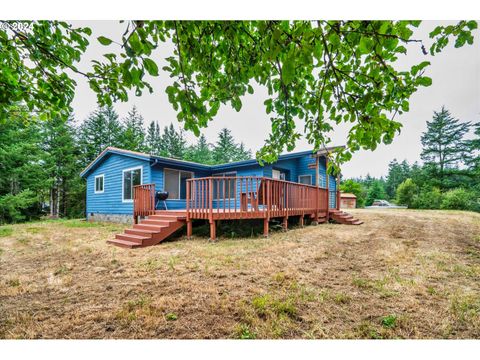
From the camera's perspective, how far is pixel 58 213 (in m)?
20.3

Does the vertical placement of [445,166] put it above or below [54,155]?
below

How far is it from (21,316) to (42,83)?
227cm

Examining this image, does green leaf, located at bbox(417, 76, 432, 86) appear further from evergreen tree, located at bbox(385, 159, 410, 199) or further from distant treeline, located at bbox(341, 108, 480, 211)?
evergreen tree, located at bbox(385, 159, 410, 199)

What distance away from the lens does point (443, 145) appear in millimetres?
22547

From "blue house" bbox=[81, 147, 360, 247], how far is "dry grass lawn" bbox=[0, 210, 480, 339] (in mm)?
1588

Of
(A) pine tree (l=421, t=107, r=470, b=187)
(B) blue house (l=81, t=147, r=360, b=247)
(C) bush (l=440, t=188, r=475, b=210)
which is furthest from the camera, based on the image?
(A) pine tree (l=421, t=107, r=470, b=187)

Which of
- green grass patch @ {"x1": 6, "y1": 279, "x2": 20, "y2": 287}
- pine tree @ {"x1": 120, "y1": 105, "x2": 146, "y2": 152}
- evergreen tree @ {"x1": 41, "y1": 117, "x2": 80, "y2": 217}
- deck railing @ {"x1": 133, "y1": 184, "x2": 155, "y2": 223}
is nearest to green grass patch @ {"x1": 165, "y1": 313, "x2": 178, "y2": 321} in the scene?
green grass patch @ {"x1": 6, "y1": 279, "x2": 20, "y2": 287}

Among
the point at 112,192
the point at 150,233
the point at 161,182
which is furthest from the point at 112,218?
the point at 150,233

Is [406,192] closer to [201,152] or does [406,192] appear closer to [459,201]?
[459,201]

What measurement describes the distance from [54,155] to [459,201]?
103 ft

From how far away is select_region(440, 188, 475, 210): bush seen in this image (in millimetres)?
15547
